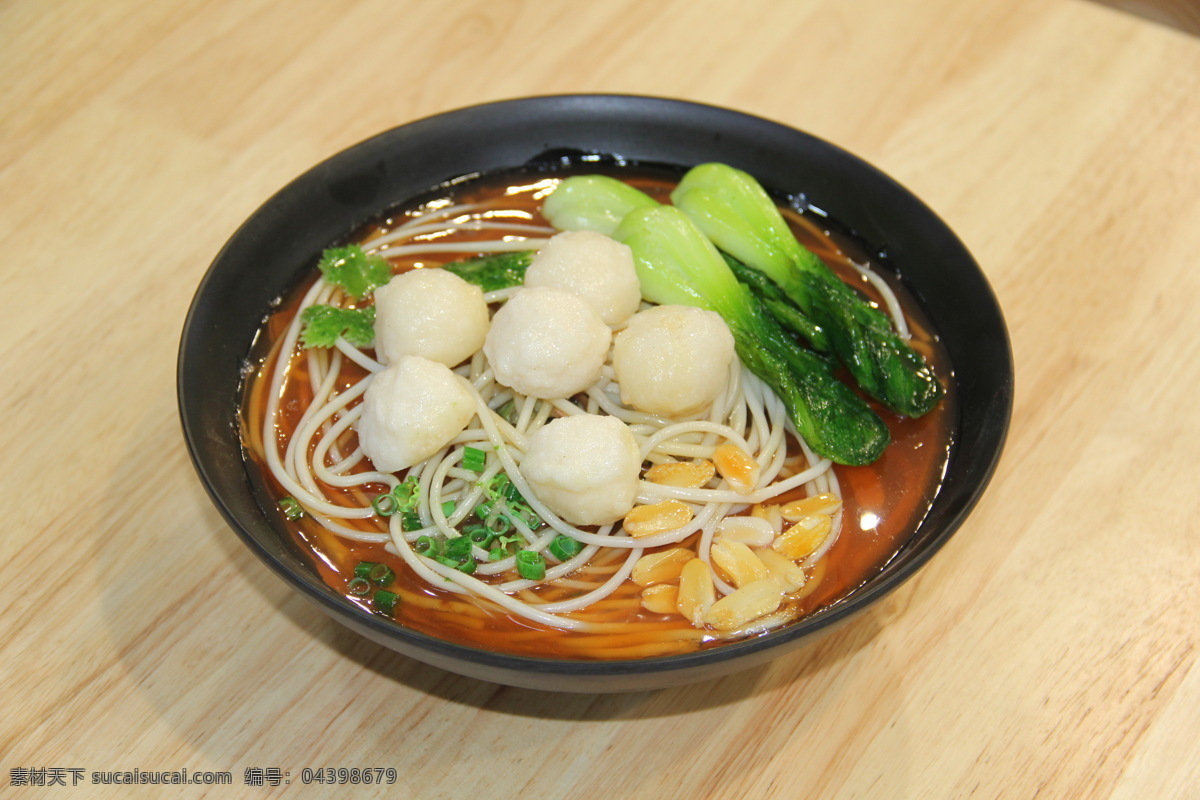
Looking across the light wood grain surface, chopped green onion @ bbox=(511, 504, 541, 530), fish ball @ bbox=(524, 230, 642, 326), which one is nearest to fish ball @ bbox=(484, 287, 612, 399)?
fish ball @ bbox=(524, 230, 642, 326)

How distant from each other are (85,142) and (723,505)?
86.2 inches

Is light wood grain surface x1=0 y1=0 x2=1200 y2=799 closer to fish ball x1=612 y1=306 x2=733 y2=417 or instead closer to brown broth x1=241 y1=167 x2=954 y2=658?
brown broth x1=241 y1=167 x2=954 y2=658

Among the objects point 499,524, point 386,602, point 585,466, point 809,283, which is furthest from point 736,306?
point 386,602

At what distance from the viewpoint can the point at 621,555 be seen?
184 cm

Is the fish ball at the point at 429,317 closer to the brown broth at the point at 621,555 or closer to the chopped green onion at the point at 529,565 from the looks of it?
the brown broth at the point at 621,555

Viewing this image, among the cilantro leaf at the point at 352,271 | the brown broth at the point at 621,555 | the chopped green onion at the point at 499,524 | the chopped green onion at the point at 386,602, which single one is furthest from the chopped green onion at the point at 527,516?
the cilantro leaf at the point at 352,271

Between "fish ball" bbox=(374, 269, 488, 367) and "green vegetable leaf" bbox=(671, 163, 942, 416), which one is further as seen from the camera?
"green vegetable leaf" bbox=(671, 163, 942, 416)

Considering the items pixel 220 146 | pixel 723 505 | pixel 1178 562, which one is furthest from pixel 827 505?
pixel 220 146

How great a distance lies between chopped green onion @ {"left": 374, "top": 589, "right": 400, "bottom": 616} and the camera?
169 centimetres

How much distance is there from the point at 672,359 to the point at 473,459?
1.41 ft

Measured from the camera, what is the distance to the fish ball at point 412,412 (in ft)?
5.80

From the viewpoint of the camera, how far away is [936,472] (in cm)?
192

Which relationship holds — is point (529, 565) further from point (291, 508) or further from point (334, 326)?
point (334, 326)

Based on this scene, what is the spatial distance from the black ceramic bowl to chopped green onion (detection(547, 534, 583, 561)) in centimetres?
30
